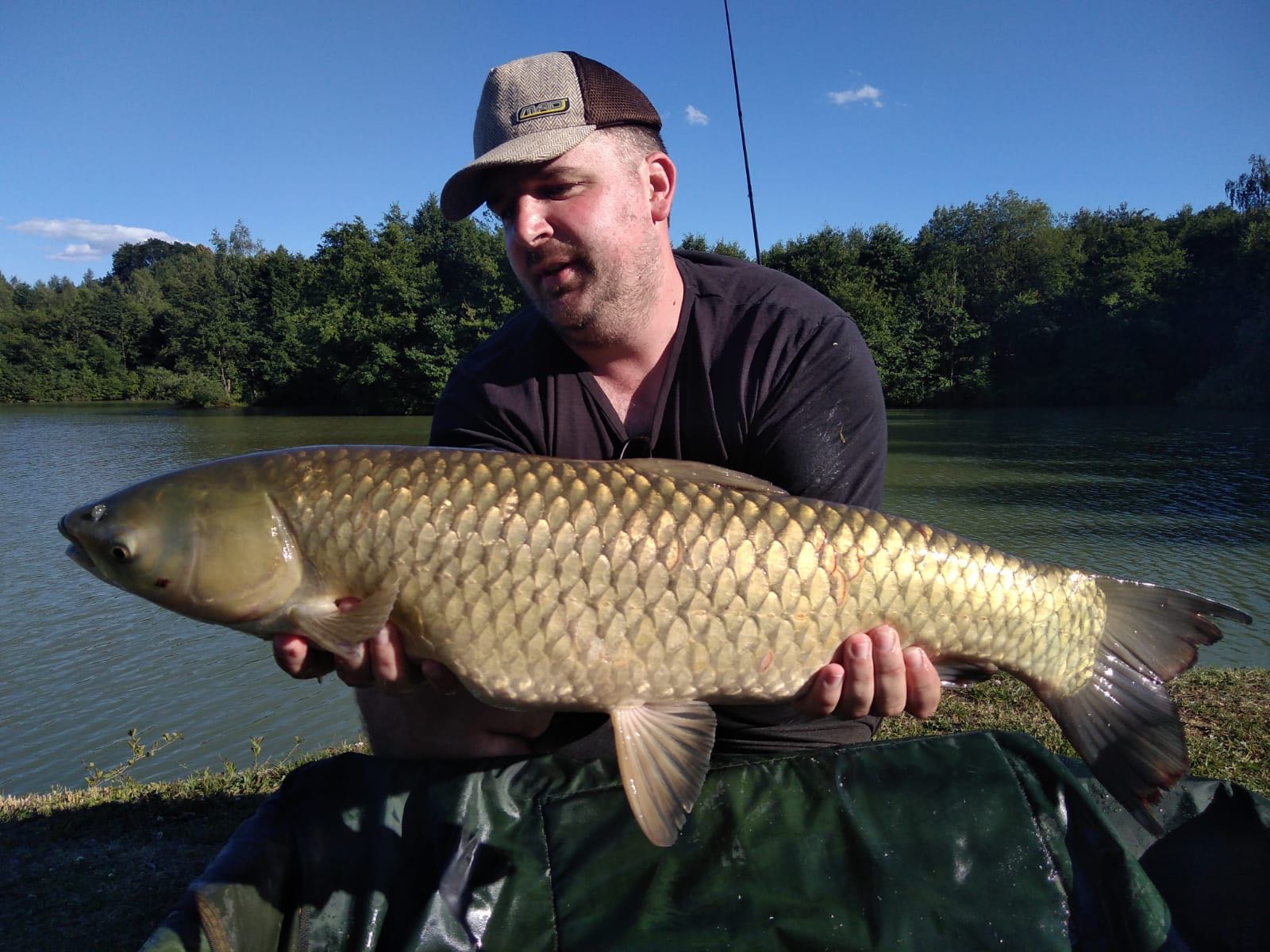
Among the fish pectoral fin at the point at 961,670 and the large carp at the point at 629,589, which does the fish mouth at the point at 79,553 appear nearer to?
the large carp at the point at 629,589

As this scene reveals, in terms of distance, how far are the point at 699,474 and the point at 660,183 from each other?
800 mm

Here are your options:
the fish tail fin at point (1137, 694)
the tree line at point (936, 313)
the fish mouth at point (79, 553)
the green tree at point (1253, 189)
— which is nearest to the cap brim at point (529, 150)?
the fish mouth at point (79, 553)

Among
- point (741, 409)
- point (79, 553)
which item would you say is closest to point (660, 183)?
point (741, 409)

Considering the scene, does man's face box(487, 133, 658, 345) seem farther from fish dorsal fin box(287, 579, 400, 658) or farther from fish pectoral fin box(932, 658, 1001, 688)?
fish pectoral fin box(932, 658, 1001, 688)

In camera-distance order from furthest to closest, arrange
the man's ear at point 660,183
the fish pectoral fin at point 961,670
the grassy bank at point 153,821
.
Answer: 1. the man's ear at point 660,183
2. the grassy bank at point 153,821
3. the fish pectoral fin at point 961,670

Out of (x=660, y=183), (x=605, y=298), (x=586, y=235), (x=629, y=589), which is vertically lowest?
(x=629, y=589)

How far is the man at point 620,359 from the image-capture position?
5.66ft

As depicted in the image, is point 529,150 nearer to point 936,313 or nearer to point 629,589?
point 629,589

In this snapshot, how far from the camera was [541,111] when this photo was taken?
68.8 inches

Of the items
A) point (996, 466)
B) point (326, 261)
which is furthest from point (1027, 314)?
point (326, 261)

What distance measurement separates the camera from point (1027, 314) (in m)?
28.4

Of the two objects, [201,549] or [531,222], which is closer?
[201,549]

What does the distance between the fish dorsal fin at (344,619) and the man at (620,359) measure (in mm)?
374

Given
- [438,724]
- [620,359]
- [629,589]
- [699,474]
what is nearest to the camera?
[629,589]
